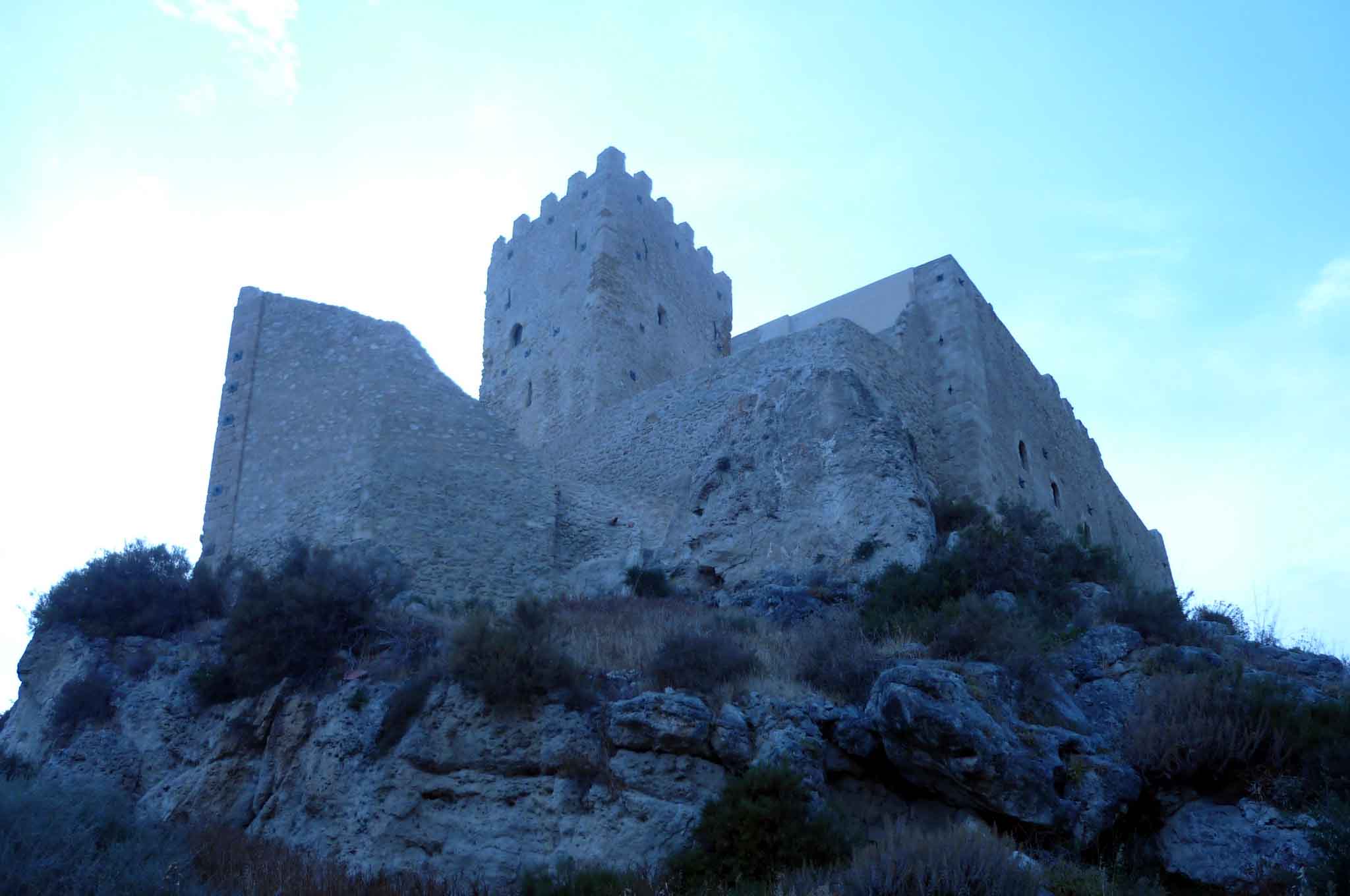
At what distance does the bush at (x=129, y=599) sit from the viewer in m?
12.7

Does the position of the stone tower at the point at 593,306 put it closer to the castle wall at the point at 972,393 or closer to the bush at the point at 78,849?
the castle wall at the point at 972,393

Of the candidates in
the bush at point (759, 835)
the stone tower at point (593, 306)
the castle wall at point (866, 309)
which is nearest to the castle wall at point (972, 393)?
the castle wall at point (866, 309)

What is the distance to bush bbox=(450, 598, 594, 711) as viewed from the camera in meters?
9.30

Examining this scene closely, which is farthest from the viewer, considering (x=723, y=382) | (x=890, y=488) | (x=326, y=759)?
(x=723, y=382)

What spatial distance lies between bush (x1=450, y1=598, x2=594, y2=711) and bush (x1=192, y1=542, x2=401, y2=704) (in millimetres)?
1938

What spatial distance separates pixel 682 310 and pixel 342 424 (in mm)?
10601

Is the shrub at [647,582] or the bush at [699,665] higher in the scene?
the shrub at [647,582]

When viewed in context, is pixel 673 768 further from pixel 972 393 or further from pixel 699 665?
pixel 972 393

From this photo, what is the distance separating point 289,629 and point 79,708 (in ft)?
9.09

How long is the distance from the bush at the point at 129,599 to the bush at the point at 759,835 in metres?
8.21

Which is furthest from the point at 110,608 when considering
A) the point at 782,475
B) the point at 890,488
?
the point at 890,488

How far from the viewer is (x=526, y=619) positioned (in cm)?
1040

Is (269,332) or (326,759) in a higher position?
(269,332)

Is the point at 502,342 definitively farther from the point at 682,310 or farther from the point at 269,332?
the point at 269,332
